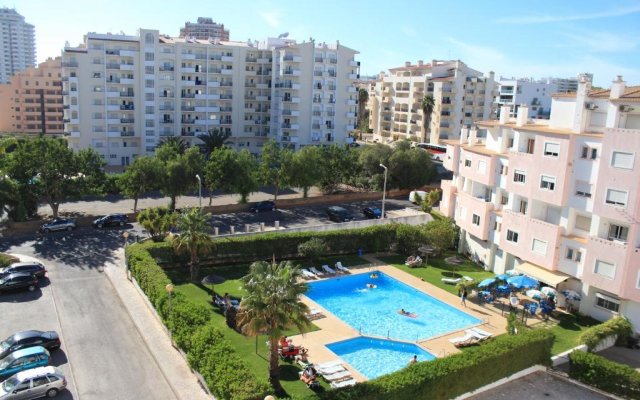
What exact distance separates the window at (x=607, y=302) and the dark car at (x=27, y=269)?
43839 millimetres

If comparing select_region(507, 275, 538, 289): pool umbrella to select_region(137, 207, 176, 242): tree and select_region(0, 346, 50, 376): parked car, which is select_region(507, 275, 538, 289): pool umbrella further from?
select_region(0, 346, 50, 376): parked car

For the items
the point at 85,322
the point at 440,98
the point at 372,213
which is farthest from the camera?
the point at 440,98

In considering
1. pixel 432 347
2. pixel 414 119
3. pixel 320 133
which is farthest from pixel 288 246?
pixel 414 119

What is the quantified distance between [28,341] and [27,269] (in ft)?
43.4

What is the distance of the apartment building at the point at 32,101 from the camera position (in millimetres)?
135125

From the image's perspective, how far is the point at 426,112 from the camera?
116m

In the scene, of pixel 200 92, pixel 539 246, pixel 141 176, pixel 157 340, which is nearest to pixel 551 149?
pixel 539 246

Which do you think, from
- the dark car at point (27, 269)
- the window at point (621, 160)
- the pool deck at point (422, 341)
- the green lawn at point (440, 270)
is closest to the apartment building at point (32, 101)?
the dark car at point (27, 269)

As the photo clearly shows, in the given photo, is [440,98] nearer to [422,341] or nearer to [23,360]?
[422,341]

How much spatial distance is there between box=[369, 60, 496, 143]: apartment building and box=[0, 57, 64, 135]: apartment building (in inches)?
3351

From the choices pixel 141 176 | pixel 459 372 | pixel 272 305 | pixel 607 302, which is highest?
pixel 141 176

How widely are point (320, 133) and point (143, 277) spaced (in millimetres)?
65867

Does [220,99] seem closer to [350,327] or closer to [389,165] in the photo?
[389,165]

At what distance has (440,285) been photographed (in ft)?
159
